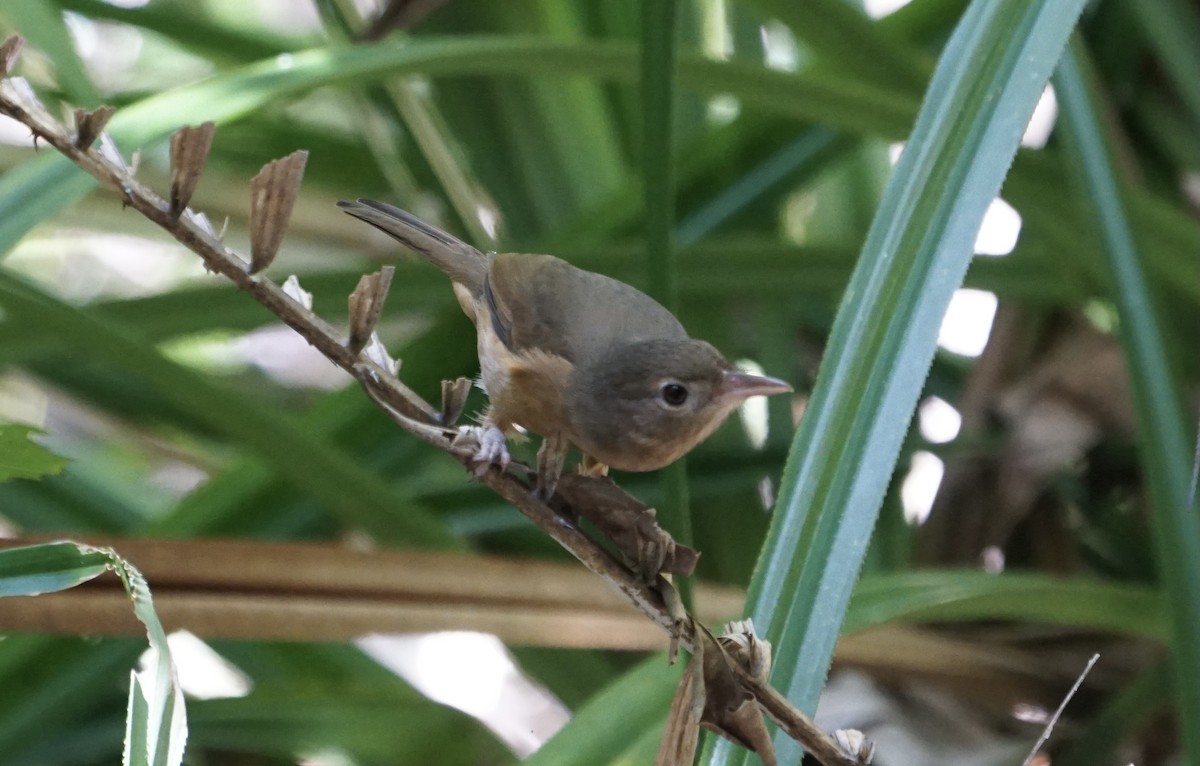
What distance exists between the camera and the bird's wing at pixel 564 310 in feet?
3.85

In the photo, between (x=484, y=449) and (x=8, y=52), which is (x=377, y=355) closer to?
(x=484, y=449)

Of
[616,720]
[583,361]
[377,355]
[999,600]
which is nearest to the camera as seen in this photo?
[377,355]

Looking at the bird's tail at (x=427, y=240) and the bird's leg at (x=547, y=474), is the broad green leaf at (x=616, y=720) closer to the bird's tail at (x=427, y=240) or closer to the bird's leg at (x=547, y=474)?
the bird's leg at (x=547, y=474)

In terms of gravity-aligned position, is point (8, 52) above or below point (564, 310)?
below

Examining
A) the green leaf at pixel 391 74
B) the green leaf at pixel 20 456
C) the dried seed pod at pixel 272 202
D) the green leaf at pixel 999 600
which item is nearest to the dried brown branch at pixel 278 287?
the dried seed pod at pixel 272 202

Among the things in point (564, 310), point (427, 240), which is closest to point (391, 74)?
point (427, 240)

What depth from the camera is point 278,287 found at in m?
0.64

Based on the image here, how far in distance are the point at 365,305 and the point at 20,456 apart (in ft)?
0.64

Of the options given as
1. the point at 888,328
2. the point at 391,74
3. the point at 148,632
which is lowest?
the point at 148,632

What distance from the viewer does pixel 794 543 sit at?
2.26 feet

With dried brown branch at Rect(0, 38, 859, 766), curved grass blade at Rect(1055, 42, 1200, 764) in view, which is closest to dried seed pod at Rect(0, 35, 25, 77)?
dried brown branch at Rect(0, 38, 859, 766)

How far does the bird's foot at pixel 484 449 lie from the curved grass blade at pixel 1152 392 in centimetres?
61

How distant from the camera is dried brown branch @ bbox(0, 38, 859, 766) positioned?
60 cm

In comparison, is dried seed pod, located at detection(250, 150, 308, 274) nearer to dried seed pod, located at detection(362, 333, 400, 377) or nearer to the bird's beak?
dried seed pod, located at detection(362, 333, 400, 377)
